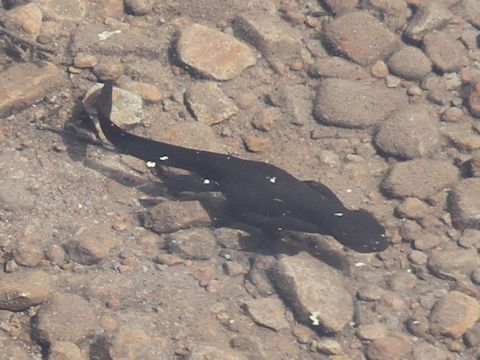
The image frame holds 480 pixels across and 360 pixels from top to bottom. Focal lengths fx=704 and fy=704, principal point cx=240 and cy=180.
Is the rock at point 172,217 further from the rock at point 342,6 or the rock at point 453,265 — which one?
the rock at point 342,6

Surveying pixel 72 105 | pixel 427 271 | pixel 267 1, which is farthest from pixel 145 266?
pixel 267 1

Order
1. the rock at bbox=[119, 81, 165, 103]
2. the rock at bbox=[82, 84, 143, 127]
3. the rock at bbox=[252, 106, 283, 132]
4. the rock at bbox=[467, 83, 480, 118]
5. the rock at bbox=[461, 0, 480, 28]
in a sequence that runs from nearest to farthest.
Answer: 1. the rock at bbox=[82, 84, 143, 127]
2. the rock at bbox=[119, 81, 165, 103]
3. the rock at bbox=[252, 106, 283, 132]
4. the rock at bbox=[467, 83, 480, 118]
5. the rock at bbox=[461, 0, 480, 28]

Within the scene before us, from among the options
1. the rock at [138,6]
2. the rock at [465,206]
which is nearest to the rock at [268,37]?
the rock at [138,6]

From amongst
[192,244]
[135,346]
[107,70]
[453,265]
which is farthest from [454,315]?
[107,70]

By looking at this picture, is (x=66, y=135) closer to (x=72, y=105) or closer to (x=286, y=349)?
(x=72, y=105)

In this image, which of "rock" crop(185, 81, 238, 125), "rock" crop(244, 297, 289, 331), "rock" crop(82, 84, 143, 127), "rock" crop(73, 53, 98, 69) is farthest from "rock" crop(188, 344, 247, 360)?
"rock" crop(73, 53, 98, 69)

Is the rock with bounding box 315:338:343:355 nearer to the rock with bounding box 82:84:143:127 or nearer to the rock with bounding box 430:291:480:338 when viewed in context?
the rock with bounding box 430:291:480:338

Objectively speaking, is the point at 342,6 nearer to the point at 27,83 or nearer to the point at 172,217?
the point at 172,217

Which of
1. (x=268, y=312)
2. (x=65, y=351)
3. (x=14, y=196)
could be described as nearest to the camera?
(x=65, y=351)
